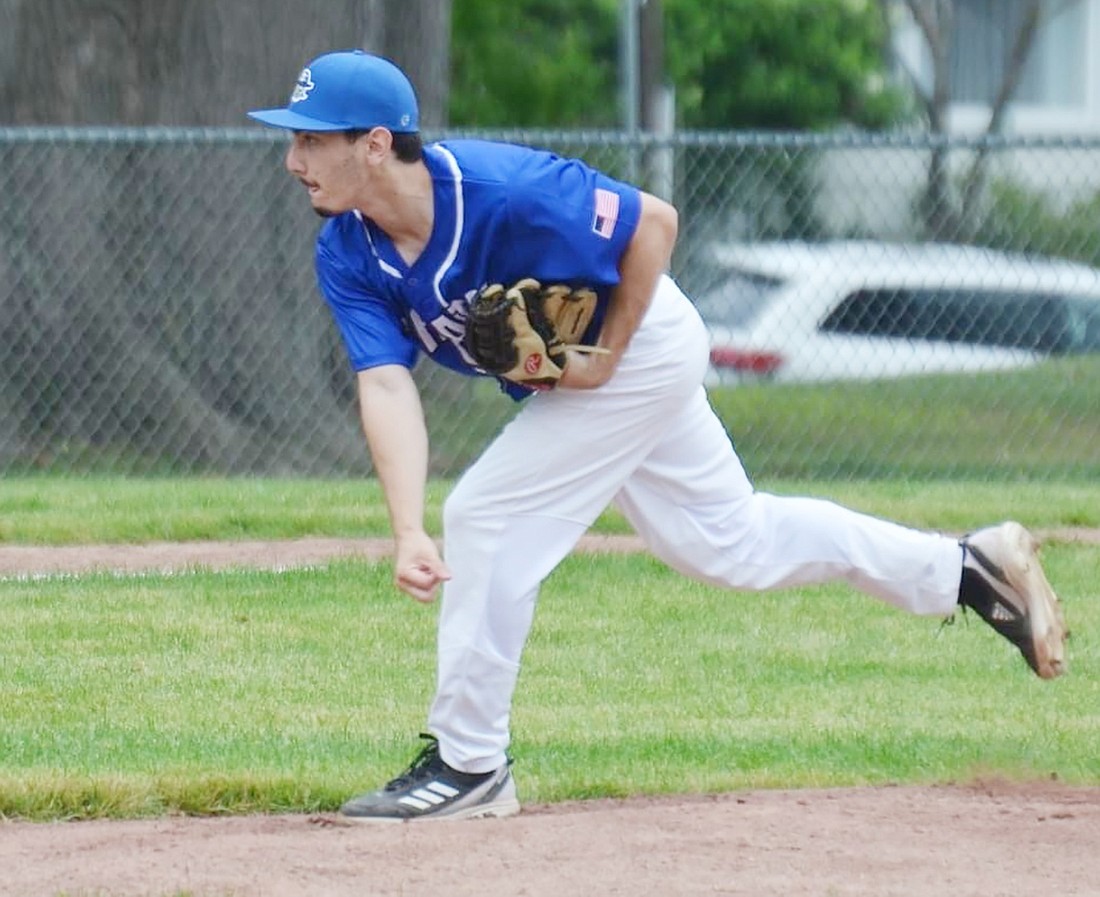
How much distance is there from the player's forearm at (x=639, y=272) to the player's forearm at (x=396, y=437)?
18.1 inches

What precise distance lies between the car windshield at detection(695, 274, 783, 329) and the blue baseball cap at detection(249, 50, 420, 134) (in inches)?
397

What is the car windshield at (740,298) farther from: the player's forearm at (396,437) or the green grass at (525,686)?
the player's forearm at (396,437)

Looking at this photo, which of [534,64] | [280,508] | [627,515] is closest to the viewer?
[627,515]

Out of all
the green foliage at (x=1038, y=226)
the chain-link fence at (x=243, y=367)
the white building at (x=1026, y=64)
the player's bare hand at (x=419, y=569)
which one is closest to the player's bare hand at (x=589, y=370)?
the player's bare hand at (x=419, y=569)

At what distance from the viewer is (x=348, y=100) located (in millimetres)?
4500

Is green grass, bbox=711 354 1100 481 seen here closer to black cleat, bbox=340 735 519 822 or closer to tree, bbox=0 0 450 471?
tree, bbox=0 0 450 471

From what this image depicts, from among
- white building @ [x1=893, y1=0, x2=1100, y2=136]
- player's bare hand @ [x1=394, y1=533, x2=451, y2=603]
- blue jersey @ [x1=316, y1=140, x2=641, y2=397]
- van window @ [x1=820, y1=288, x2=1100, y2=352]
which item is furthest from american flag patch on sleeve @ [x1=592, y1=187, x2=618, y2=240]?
white building @ [x1=893, y1=0, x2=1100, y2=136]

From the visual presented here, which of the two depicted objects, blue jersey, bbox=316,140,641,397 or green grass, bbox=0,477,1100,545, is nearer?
blue jersey, bbox=316,140,641,397

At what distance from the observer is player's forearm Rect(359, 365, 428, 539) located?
4551 millimetres

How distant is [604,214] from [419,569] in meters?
0.87

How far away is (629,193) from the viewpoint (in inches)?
187

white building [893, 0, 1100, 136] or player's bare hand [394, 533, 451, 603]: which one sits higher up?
player's bare hand [394, 533, 451, 603]

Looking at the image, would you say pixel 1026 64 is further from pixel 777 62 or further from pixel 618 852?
pixel 618 852

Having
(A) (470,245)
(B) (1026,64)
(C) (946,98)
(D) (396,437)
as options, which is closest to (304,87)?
(A) (470,245)
